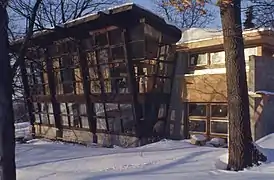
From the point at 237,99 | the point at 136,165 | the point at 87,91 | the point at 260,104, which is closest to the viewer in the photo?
the point at 237,99

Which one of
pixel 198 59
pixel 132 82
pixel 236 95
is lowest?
pixel 236 95

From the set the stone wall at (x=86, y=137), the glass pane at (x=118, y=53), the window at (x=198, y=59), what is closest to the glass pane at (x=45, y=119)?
the stone wall at (x=86, y=137)

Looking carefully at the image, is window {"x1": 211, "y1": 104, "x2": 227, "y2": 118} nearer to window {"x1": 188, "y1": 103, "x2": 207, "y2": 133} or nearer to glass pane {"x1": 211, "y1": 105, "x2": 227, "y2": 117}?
glass pane {"x1": 211, "y1": 105, "x2": 227, "y2": 117}

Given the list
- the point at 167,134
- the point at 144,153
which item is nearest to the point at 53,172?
the point at 144,153

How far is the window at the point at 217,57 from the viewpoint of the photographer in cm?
1500

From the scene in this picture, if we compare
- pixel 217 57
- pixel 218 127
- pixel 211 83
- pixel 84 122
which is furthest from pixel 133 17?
pixel 84 122

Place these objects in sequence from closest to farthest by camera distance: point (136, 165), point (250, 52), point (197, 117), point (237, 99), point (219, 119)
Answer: point (237, 99), point (136, 165), point (250, 52), point (219, 119), point (197, 117)

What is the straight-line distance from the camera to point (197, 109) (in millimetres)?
15727

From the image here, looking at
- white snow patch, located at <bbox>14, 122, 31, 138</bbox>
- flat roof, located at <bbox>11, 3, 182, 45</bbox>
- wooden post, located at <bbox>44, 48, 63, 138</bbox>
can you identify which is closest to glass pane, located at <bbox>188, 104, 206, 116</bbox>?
flat roof, located at <bbox>11, 3, 182, 45</bbox>

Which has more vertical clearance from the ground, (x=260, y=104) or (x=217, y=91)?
(x=217, y=91)

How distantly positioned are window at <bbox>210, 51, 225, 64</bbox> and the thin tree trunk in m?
6.34

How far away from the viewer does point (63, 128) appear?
20.3 m

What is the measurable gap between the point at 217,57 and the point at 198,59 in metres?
0.85

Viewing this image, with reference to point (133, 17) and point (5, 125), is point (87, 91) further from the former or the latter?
point (5, 125)
